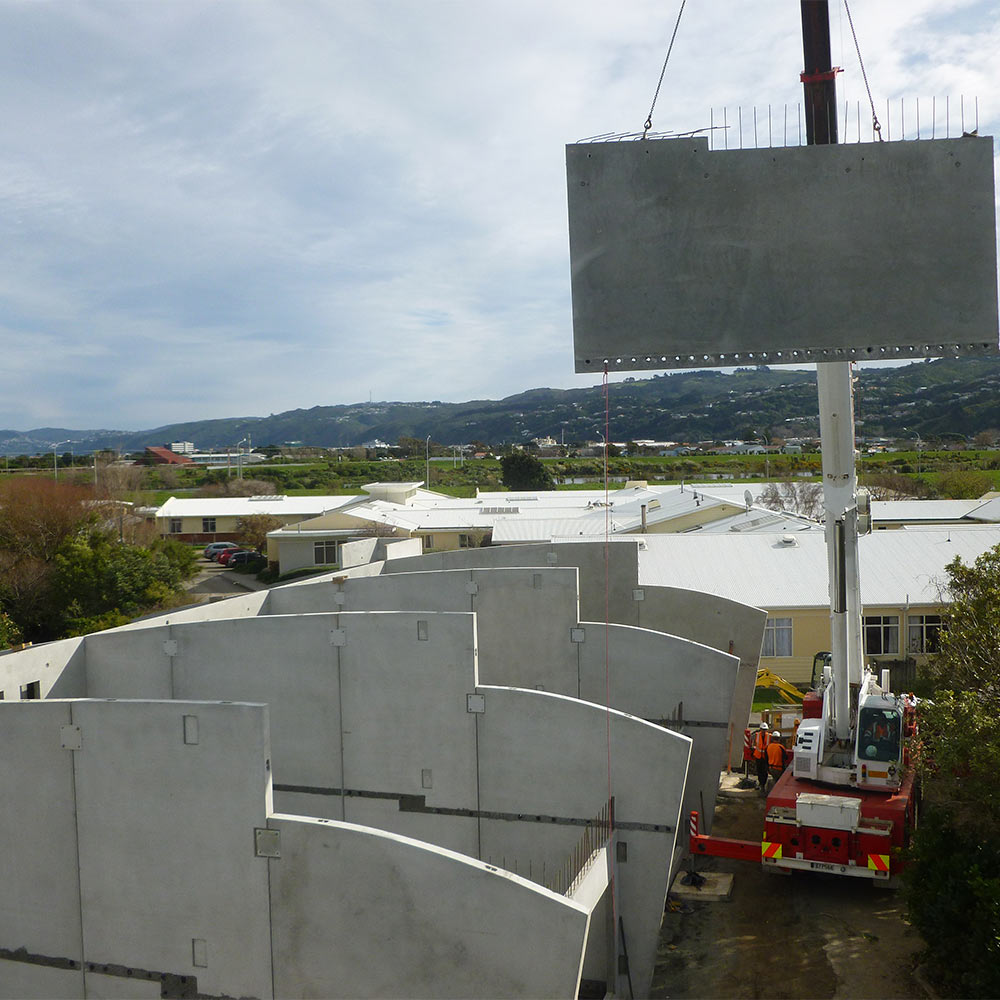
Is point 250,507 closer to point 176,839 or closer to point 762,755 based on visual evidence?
point 762,755

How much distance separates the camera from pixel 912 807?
45.8ft

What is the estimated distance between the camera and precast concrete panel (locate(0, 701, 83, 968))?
30.4 feet

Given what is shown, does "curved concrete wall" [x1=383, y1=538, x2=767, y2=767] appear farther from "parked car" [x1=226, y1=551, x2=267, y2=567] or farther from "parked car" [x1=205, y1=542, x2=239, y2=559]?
"parked car" [x1=205, y1=542, x2=239, y2=559]

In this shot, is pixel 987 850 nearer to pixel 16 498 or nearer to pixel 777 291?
pixel 777 291

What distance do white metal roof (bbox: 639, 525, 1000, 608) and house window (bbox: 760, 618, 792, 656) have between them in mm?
483

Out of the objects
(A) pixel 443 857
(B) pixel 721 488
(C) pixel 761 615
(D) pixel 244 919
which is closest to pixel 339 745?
(D) pixel 244 919

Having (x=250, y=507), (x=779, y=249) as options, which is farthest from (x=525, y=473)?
(x=779, y=249)

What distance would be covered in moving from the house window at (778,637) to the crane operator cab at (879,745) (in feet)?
33.2

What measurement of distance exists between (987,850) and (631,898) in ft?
12.7

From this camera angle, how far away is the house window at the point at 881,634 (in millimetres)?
23516

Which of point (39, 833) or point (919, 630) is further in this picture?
point (919, 630)

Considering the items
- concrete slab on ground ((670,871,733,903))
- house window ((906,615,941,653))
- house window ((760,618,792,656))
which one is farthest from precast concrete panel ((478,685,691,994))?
house window ((906,615,941,653))

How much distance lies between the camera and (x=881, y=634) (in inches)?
926

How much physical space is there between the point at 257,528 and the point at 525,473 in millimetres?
37393
